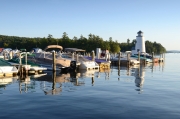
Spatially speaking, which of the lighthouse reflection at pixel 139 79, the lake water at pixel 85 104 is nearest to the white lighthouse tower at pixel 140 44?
the lighthouse reflection at pixel 139 79

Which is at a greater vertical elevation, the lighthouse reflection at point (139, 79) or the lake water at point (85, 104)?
the lighthouse reflection at point (139, 79)

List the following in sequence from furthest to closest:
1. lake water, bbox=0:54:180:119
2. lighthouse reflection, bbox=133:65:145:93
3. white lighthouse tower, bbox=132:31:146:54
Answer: white lighthouse tower, bbox=132:31:146:54
lighthouse reflection, bbox=133:65:145:93
lake water, bbox=0:54:180:119

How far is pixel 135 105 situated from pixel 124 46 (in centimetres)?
15552

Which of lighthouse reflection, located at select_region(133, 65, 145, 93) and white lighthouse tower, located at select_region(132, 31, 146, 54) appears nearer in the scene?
lighthouse reflection, located at select_region(133, 65, 145, 93)

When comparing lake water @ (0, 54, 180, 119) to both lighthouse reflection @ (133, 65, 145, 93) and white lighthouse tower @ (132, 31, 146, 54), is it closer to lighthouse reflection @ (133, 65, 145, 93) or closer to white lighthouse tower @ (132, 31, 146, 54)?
lighthouse reflection @ (133, 65, 145, 93)

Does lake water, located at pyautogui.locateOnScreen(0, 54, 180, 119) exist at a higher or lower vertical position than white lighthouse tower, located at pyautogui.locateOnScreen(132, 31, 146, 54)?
lower

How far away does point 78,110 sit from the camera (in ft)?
48.9

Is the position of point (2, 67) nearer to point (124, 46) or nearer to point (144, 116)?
point (144, 116)

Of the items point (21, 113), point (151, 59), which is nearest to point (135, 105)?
point (21, 113)

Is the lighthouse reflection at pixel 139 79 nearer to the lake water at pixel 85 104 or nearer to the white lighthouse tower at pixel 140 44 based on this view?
the lake water at pixel 85 104

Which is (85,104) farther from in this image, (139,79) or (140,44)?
(140,44)

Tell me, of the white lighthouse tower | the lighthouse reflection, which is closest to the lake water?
the lighthouse reflection

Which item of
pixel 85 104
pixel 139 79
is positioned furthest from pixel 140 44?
pixel 85 104

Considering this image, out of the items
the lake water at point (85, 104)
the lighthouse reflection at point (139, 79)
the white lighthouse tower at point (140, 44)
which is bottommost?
the lake water at point (85, 104)
